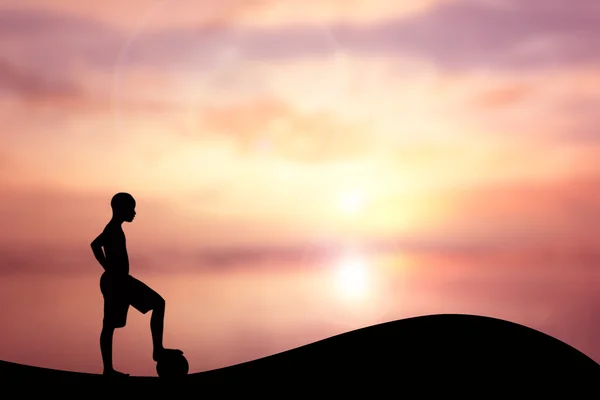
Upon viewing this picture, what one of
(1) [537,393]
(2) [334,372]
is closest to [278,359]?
(2) [334,372]

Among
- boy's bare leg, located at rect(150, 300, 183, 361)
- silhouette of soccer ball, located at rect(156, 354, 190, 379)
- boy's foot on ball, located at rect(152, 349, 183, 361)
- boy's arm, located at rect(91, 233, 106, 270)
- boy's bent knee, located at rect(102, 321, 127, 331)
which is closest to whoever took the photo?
boy's arm, located at rect(91, 233, 106, 270)

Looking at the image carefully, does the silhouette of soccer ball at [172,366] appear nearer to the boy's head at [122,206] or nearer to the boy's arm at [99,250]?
→ the boy's arm at [99,250]

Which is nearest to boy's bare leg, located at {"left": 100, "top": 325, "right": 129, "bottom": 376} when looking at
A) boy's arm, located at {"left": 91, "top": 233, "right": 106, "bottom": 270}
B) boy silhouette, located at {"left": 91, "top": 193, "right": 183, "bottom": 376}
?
boy silhouette, located at {"left": 91, "top": 193, "right": 183, "bottom": 376}

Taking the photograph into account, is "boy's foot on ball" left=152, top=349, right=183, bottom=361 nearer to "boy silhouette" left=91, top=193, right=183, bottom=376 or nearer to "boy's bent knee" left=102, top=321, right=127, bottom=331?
"boy silhouette" left=91, top=193, right=183, bottom=376

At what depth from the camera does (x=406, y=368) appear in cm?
1286

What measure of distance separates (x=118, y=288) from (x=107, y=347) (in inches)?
37.7

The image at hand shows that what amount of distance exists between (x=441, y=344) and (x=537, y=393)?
1843 mm

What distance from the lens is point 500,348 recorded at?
13477 millimetres

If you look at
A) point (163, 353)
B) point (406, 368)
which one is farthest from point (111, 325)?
point (406, 368)

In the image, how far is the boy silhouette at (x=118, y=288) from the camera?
38.9 ft

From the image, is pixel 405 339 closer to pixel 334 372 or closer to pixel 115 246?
pixel 334 372

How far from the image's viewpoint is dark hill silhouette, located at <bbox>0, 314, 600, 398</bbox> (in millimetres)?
12492

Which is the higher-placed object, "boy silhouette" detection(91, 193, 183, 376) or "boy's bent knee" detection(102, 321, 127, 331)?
"boy silhouette" detection(91, 193, 183, 376)

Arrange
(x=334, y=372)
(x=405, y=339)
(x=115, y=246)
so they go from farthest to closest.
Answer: (x=405, y=339)
(x=334, y=372)
(x=115, y=246)
